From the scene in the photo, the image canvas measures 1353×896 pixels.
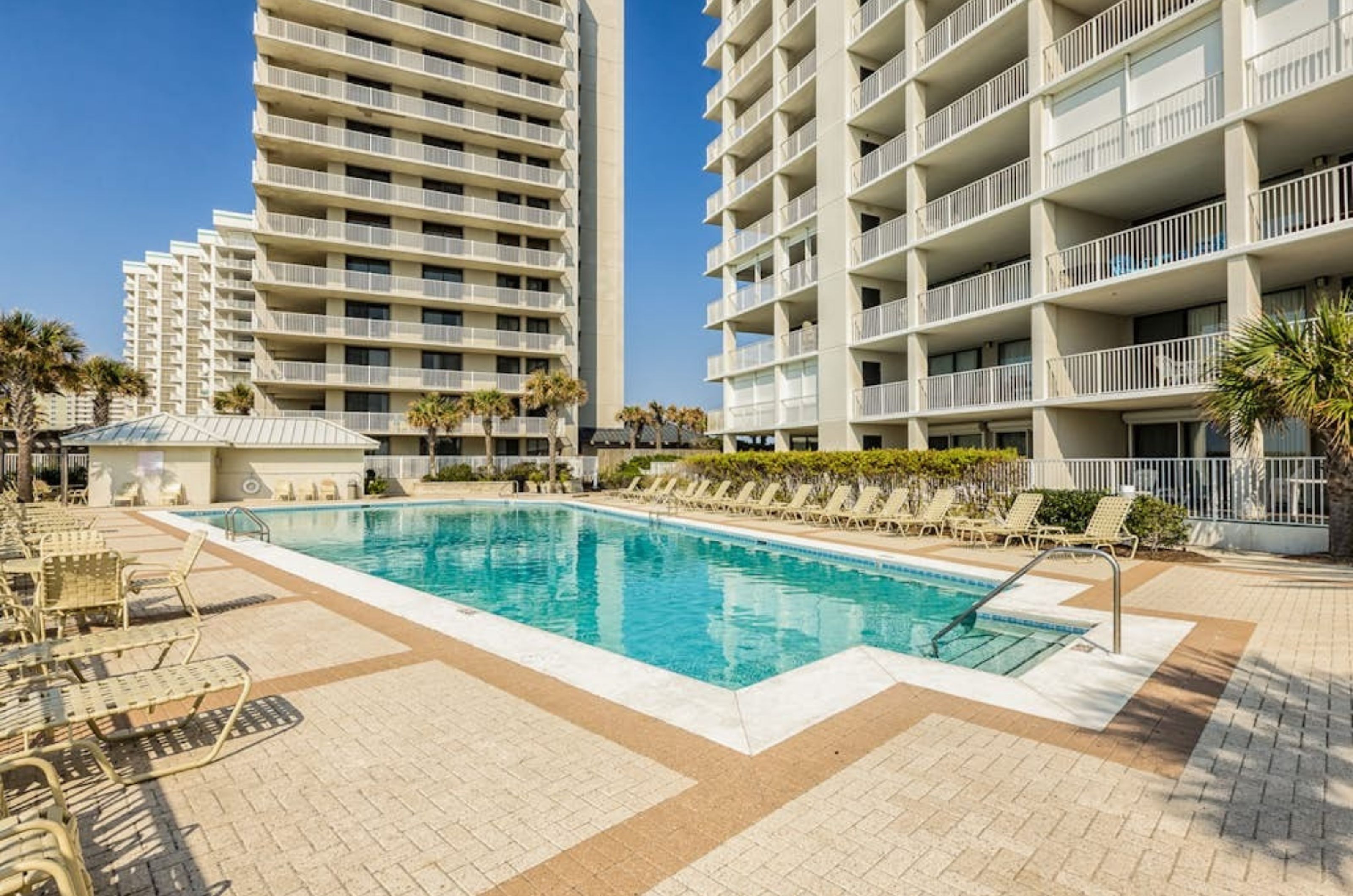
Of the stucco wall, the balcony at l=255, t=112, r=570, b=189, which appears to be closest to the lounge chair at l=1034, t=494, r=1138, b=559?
the stucco wall

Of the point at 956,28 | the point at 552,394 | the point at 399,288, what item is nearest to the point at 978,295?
the point at 956,28

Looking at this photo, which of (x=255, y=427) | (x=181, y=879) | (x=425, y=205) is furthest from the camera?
(x=425, y=205)

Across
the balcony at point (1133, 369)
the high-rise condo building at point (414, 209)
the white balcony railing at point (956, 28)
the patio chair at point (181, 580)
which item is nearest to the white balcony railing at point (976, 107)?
the white balcony railing at point (956, 28)

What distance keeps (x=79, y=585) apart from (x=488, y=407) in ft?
87.2

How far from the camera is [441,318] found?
3850cm

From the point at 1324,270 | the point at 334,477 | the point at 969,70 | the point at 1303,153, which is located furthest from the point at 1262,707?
the point at 334,477

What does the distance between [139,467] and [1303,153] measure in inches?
1460

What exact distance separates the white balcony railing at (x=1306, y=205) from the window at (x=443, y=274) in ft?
116

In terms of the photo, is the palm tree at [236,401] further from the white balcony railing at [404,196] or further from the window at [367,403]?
the white balcony railing at [404,196]

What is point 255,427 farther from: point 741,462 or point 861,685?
point 861,685

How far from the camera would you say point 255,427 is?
29500mm

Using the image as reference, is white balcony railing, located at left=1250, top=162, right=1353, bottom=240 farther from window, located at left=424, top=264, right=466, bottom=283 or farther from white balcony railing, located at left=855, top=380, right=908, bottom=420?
window, located at left=424, top=264, right=466, bottom=283

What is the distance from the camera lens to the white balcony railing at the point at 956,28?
60.5 feet

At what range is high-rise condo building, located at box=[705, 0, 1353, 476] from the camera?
1320 cm
